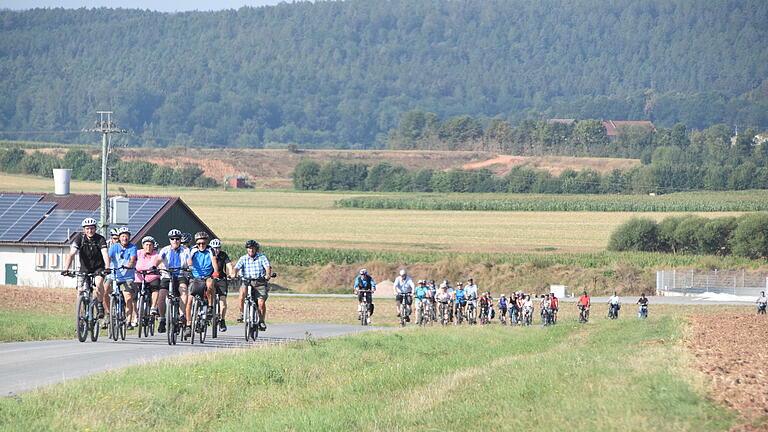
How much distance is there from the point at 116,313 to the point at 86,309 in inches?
39.8

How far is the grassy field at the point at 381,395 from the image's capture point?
37.9 feet

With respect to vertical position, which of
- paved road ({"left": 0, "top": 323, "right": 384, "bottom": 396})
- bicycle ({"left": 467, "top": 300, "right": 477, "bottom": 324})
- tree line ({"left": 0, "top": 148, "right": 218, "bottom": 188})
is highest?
tree line ({"left": 0, "top": 148, "right": 218, "bottom": 188})

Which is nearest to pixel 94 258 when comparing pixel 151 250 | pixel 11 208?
pixel 151 250

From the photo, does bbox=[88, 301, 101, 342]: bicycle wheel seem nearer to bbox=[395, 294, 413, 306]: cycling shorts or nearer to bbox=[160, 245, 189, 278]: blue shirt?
bbox=[160, 245, 189, 278]: blue shirt

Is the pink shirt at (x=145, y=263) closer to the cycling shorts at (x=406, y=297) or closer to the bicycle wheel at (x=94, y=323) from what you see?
the bicycle wheel at (x=94, y=323)

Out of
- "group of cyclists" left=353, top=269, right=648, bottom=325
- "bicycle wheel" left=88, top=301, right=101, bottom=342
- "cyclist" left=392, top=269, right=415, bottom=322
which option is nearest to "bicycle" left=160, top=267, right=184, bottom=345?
"bicycle wheel" left=88, top=301, right=101, bottom=342

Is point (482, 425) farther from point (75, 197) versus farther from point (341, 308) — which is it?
point (75, 197)

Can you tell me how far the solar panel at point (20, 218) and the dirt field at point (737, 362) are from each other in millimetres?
40296

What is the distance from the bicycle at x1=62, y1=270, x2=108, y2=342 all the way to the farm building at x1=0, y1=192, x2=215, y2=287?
3312 cm

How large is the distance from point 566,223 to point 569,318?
204 feet

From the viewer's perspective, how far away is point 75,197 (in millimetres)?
59062

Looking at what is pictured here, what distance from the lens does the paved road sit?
15984mm

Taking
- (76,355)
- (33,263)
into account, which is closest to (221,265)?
(76,355)

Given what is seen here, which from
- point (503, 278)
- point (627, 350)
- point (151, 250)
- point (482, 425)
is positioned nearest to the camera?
point (482, 425)
